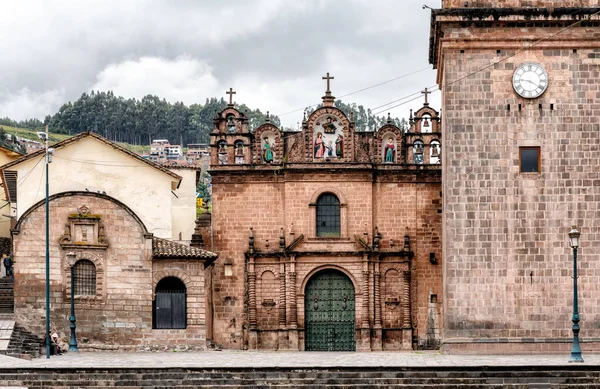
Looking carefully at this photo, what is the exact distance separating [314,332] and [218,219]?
5661mm

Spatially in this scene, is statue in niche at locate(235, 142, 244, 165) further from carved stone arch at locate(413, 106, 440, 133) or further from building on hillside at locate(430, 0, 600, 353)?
building on hillside at locate(430, 0, 600, 353)

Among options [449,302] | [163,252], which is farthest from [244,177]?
[449,302]

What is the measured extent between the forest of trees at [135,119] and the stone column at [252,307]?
110 metres

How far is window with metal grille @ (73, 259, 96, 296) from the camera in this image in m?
38.7

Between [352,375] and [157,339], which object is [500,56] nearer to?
[352,375]

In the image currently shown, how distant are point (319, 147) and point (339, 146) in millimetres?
775

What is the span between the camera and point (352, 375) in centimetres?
2938

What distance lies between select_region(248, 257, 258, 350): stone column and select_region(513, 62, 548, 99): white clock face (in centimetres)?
1357

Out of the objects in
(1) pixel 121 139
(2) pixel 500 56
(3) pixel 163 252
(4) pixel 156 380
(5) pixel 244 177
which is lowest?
(4) pixel 156 380

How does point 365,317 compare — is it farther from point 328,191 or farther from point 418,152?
point 418,152

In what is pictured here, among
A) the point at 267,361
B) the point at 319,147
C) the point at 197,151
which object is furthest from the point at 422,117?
the point at 197,151

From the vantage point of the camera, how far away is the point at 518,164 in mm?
35094

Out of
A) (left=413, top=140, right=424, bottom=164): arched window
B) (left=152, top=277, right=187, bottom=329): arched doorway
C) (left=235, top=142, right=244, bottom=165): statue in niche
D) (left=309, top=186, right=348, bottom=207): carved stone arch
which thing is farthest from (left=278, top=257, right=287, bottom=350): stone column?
(left=413, top=140, right=424, bottom=164): arched window

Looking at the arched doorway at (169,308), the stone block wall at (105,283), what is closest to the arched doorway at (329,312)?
the stone block wall at (105,283)
